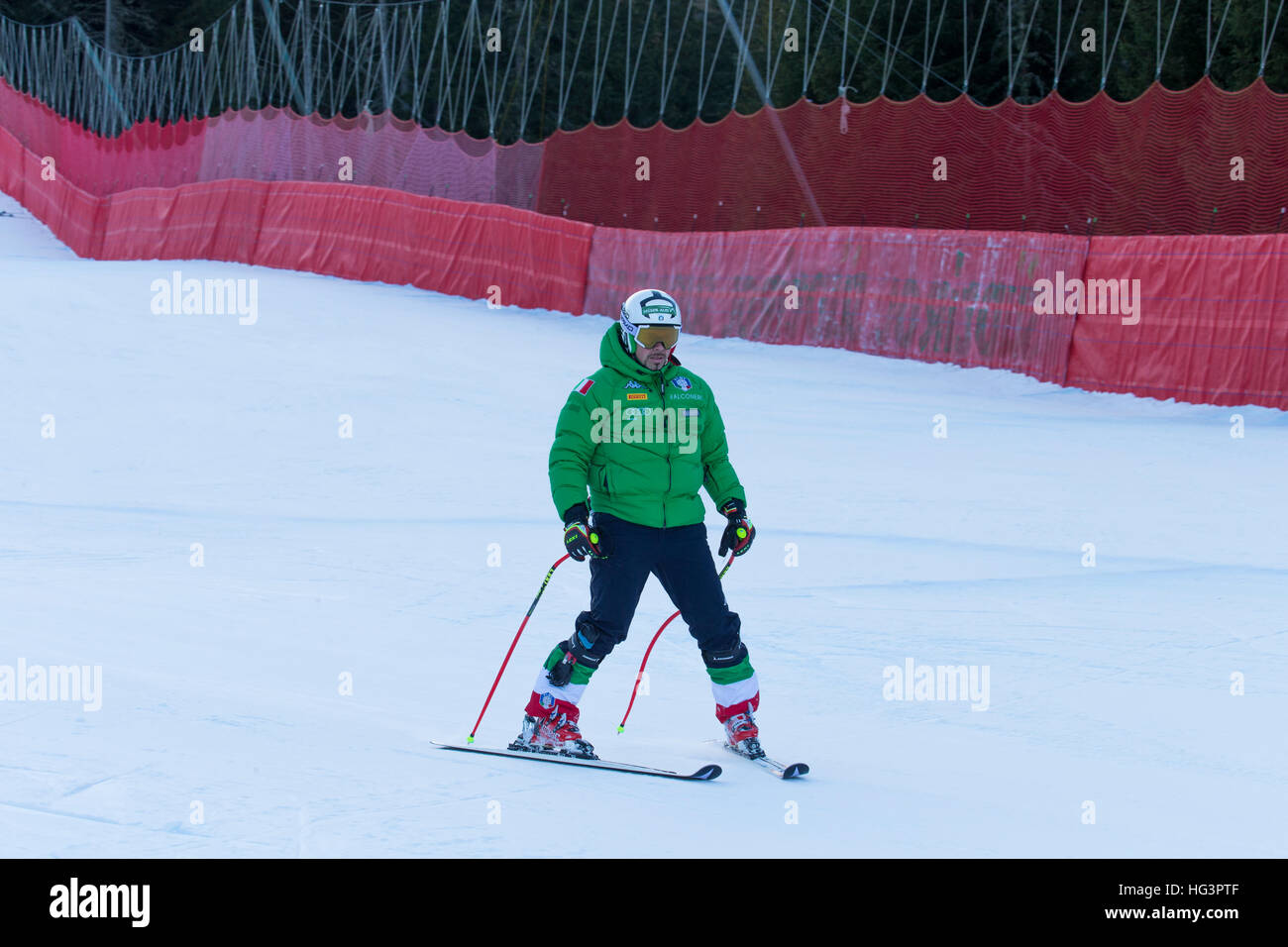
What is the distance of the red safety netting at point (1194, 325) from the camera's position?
15641 mm

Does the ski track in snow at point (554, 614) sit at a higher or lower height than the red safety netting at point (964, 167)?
lower

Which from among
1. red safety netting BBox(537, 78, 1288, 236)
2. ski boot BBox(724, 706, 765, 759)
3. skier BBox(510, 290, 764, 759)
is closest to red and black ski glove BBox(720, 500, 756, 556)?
skier BBox(510, 290, 764, 759)

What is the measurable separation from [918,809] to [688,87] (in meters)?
43.7

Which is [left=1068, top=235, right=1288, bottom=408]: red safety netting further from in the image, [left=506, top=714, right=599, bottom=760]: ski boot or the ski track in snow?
[left=506, top=714, right=599, bottom=760]: ski boot

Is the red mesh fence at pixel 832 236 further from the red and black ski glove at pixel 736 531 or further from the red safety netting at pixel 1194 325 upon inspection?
the red and black ski glove at pixel 736 531

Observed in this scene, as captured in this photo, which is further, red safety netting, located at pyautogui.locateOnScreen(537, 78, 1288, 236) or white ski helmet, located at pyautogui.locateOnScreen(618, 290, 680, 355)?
red safety netting, located at pyautogui.locateOnScreen(537, 78, 1288, 236)

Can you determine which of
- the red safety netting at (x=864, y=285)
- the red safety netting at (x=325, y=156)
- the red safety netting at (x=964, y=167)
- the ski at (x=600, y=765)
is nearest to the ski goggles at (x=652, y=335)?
the ski at (x=600, y=765)

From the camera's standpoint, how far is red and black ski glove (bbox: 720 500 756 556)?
18.2 feet

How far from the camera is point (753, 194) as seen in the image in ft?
73.6

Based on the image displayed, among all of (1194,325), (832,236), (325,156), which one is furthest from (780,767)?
(325,156)

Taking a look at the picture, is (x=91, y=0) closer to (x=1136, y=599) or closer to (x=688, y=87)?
(x=688, y=87)

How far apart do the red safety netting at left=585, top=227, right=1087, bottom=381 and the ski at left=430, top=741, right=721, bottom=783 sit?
1313 cm

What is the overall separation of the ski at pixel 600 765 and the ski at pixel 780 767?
20 centimetres

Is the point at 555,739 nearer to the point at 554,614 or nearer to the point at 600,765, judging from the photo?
the point at 600,765
